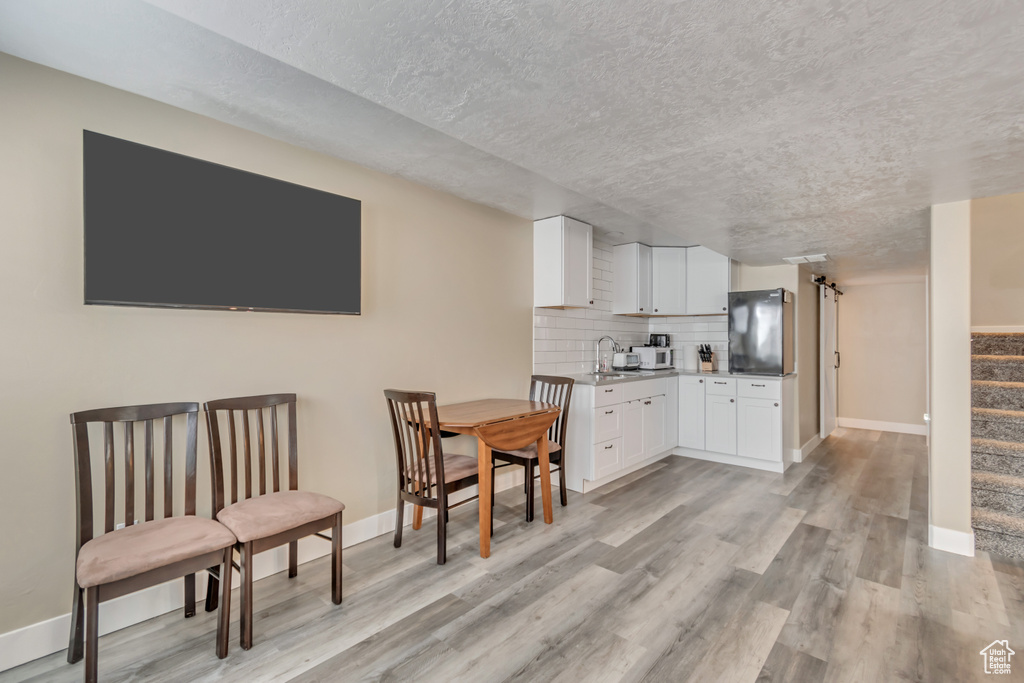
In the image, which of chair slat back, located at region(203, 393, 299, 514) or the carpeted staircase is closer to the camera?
chair slat back, located at region(203, 393, 299, 514)

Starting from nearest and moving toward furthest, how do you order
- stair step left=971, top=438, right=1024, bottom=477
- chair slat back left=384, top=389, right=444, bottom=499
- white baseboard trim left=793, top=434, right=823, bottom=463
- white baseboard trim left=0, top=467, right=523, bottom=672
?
white baseboard trim left=0, top=467, right=523, bottom=672
chair slat back left=384, top=389, right=444, bottom=499
stair step left=971, top=438, right=1024, bottom=477
white baseboard trim left=793, top=434, right=823, bottom=463

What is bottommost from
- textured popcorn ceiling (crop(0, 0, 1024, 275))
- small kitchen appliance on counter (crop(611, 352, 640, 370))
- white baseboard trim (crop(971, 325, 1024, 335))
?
small kitchen appliance on counter (crop(611, 352, 640, 370))

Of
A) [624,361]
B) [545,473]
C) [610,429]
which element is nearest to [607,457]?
[610,429]

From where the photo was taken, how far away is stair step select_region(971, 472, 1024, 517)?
2.85 metres

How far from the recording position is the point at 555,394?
12.3 ft

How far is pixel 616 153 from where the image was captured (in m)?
2.22

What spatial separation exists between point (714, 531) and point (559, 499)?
1165mm

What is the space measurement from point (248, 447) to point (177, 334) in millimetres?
634

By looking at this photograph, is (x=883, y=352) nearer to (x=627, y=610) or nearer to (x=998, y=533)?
(x=998, y=533)

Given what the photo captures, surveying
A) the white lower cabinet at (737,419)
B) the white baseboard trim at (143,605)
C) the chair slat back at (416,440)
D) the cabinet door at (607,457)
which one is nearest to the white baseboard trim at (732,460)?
the white lower cabinet at (737,419)

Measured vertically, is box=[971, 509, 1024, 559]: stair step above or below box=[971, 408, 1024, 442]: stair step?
below

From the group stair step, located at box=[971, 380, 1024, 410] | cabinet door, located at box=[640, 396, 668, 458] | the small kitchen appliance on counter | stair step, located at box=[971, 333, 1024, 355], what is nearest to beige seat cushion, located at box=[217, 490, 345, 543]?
cabinet door, located at box=[640, 396, 668, 458]

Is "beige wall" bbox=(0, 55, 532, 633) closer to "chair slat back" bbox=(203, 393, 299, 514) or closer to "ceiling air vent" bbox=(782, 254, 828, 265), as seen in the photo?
"chair slat back" bbox=(203, 393, 299, 514)

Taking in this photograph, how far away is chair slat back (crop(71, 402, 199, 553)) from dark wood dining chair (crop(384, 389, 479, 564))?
101 centimetres
